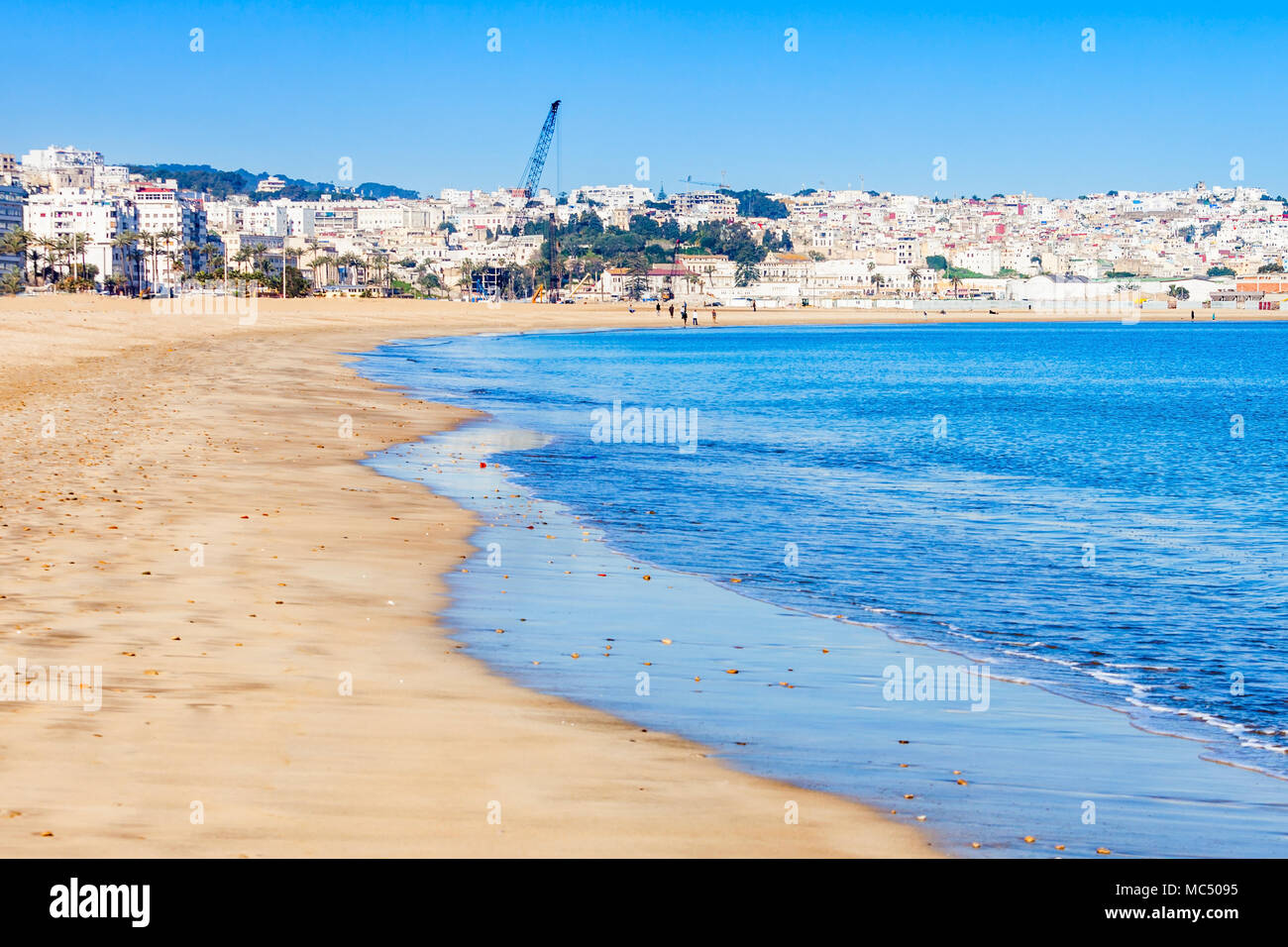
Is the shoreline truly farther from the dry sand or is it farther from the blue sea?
the blue sea

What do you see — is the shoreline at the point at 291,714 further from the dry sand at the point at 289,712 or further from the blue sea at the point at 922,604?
the blue sea at the point at 922,604

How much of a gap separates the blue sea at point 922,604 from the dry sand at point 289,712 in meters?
0.74

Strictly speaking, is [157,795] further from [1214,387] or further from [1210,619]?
[1214,387]

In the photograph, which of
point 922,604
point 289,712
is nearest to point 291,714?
point 289,712

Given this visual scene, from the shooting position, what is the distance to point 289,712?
8.33 m

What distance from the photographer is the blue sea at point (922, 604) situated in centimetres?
800

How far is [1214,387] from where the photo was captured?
70.6m

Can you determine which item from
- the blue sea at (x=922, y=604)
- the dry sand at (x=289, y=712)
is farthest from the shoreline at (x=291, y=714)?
the blue sea at (x=922, y=604)

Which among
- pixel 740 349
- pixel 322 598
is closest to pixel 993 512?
pixel 322 598

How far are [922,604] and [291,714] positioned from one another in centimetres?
754

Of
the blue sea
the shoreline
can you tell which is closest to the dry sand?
the shoreline

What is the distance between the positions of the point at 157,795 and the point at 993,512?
56.7 ft

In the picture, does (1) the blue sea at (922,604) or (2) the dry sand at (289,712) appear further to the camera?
(1) the blue sea at (922,604)
